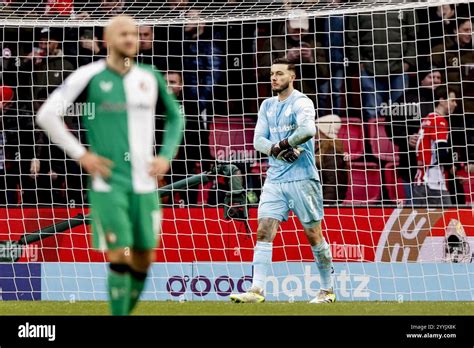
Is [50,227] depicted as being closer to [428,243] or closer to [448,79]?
[428,243]

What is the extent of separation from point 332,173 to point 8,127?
4.19m

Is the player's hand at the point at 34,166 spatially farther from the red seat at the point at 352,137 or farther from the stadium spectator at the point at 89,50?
the red seat at the point at 352,137

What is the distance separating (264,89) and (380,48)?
5.93ft

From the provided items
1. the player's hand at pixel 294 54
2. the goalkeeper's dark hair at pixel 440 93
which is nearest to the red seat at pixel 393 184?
the goalkeeper's dark hair at pixel 440 93

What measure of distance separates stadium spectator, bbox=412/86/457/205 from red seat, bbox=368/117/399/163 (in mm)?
399

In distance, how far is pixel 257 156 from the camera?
1533cm

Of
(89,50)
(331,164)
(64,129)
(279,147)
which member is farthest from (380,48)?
(64,129)

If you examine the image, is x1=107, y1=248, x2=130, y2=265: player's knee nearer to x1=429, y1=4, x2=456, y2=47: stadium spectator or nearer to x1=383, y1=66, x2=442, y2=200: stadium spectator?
x1=383, y1=66, x2=442, y2=200: stadium spectator

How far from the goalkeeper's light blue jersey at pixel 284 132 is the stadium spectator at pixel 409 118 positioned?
342 centimetres

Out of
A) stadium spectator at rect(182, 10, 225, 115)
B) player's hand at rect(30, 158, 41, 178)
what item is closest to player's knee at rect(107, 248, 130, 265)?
player's hand at rect(30, 158, 41, 178)

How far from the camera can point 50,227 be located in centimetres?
1348

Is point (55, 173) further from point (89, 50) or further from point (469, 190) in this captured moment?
point (469, 190)

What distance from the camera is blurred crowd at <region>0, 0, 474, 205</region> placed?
14.6 m
